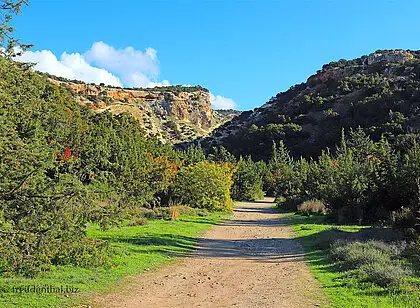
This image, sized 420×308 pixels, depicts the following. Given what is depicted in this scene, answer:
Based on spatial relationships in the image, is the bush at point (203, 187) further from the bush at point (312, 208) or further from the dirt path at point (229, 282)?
the dirt path at point (229, 282)

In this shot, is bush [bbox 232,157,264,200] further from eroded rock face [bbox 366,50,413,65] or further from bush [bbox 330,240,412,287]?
eroded rock face [bbox 366,50,413,65]

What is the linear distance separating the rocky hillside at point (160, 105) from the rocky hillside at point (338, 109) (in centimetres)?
1252

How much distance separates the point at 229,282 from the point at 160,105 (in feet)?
343

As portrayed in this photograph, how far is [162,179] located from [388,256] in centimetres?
2220

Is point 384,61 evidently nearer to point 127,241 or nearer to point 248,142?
point 248,142

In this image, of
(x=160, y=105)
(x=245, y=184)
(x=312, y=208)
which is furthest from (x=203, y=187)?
(x=160, y=105)

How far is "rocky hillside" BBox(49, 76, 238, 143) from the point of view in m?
92.4

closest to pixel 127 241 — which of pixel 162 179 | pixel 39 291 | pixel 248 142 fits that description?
pixel 39 291

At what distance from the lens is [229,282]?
382 inches

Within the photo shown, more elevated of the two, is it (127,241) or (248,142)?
(248,142)

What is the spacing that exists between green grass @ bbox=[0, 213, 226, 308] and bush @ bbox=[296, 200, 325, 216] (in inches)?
523

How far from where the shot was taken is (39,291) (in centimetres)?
802

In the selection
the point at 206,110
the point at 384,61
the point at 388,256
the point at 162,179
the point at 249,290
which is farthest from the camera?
the point at 206,110

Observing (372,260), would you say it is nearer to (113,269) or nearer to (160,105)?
(113,269)
